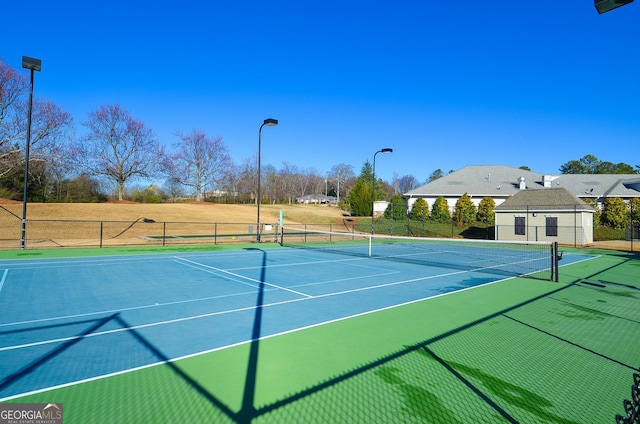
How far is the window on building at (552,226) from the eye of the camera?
3041 centimetres

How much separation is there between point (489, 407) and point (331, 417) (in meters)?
1.76

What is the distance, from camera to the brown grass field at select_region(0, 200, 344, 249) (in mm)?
23984

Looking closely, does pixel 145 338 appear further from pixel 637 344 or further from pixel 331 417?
pixel 637 344

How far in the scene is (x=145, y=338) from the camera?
6.07 metres

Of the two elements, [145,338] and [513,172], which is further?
[513,172]

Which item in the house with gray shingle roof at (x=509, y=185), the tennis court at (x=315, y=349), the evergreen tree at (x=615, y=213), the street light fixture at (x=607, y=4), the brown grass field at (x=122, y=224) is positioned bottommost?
the tennis court at (x=315, y=349)

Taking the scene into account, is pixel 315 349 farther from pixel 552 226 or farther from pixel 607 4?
pixel 552 226

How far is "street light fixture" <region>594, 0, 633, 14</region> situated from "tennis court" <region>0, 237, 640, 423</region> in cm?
468

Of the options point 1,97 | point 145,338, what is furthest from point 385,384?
point 1,97

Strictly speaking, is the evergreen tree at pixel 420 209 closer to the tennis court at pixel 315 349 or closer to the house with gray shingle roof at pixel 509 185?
the house with gray shingle roof at pixel 509 185

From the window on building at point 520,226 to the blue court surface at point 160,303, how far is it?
20293 mm

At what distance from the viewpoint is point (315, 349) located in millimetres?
5688

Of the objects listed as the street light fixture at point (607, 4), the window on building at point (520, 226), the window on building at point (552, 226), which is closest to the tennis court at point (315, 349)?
the street light fixture at point (607, 4)

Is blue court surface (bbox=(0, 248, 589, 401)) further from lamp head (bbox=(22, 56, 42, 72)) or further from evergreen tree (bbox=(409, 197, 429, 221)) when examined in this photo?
evergreen tree (bbox=(409, 197, 429, 221))
